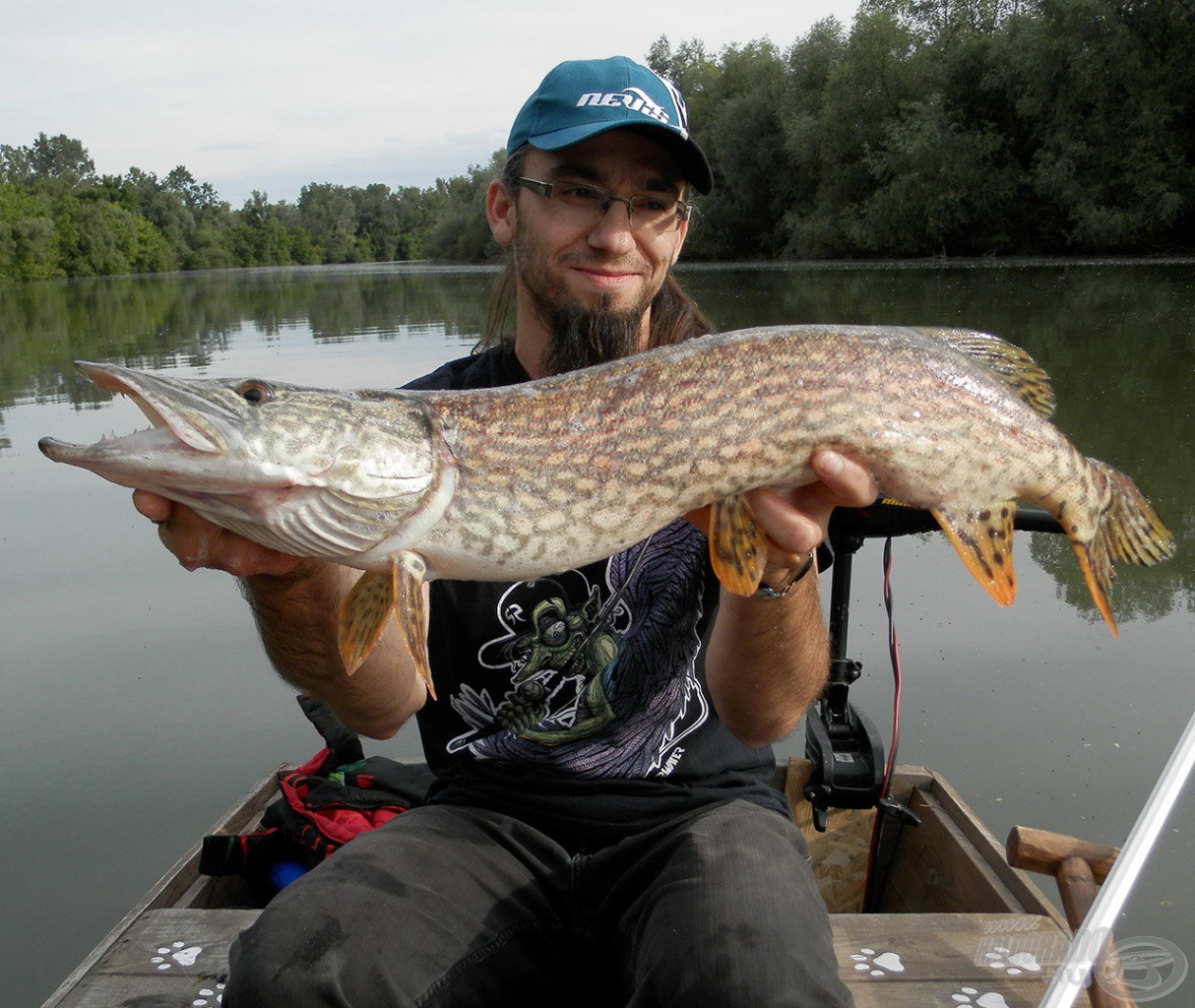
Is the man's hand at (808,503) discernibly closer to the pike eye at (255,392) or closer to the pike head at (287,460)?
the pike head at (287,460)

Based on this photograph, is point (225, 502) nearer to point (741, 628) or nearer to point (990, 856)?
point (741, 628)

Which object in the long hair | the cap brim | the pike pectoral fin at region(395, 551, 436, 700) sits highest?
the cap brim

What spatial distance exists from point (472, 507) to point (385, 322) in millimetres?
20249

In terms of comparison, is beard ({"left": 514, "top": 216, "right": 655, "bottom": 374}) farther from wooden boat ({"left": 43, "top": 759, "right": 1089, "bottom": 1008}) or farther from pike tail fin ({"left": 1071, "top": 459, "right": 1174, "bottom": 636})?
wooden boat ({"left": 43, "top": 759, "right": 1089, "bottom": 1008})

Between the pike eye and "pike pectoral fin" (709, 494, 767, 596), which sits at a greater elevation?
the pike eye

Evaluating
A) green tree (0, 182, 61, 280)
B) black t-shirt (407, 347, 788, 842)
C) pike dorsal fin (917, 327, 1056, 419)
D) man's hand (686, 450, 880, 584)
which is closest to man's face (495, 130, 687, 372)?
black t-shirt (407, 347, 788, 842)

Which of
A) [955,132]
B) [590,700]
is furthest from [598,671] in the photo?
[955,132]

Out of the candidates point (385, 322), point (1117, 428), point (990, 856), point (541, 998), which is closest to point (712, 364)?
point (541, 998)

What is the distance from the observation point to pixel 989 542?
1974mm

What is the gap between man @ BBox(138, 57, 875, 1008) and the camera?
1744mm

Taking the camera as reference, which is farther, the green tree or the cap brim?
the green tree

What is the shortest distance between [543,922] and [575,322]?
1.42m

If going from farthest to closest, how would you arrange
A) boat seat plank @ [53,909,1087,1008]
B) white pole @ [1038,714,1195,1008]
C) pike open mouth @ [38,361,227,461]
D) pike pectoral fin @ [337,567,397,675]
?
1. boat seat plank @ [53,909,1087,1008]
2. pike pectoral fin @ [337,567,397,675]
3. pike open mouth @ [38,361,227,461]
4. white pole @ [1038,714,1195,1008]

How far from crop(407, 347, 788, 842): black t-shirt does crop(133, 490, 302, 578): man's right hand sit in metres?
0.47
